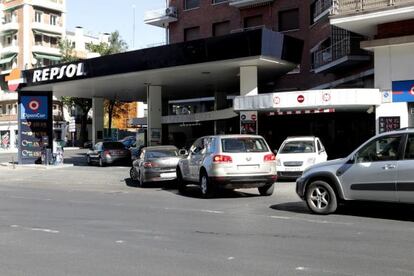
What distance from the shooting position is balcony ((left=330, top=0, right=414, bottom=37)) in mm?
19453

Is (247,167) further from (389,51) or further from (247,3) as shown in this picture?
(247,3)

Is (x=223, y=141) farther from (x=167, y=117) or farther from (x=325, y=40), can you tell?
(x=167, y=117)

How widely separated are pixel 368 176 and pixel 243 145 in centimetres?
508

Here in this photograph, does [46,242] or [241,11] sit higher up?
[241,11]

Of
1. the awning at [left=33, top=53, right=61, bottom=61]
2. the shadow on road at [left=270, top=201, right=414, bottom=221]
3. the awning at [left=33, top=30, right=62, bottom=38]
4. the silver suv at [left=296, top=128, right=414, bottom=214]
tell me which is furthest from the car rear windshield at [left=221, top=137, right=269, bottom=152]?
the awning at [left=33, top=30, right=62, bottom=38]

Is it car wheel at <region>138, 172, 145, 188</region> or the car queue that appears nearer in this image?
the car queue

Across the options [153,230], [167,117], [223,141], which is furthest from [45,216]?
[167,117]

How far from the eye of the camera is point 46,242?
867 cm

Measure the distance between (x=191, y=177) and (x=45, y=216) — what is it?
18.6 ft

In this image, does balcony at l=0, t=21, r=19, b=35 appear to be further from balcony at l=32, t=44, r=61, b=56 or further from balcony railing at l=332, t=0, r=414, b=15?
balcony railing at l=332, t=0, r=414, b=15

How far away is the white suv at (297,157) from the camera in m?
20.0

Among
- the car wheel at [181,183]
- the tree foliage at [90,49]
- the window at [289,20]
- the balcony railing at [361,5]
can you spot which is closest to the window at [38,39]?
the tree foliage at [90,49]

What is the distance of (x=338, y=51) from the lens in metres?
29.6

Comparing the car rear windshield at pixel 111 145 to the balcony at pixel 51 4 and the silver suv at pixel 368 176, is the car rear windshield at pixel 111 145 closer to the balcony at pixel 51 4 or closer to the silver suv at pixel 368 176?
the silver suv at pixel 368 176
